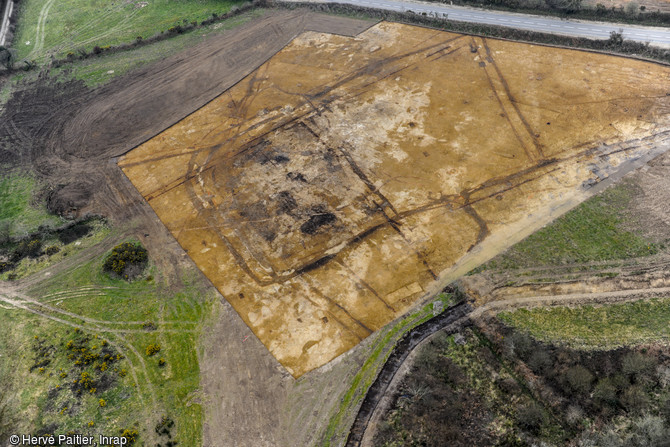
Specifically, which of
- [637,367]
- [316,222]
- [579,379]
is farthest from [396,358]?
[637,367]

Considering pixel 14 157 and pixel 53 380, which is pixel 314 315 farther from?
pixel 14 157

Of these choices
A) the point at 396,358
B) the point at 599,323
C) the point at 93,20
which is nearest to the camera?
the point at 396,358

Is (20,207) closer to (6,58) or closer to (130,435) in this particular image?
(130,435)

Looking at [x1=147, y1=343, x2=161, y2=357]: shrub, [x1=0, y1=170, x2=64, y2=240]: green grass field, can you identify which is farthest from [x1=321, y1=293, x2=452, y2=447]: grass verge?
[x1=0, y1=170, x2=64, y2=240]: green grass field

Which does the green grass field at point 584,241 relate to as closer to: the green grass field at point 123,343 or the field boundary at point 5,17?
the green grass field at point 123,343

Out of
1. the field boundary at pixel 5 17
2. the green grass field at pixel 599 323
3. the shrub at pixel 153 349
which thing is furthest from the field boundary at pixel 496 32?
the shrub at pixel 153 349

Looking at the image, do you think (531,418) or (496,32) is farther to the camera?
(496,32)

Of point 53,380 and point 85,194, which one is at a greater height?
point 85,194

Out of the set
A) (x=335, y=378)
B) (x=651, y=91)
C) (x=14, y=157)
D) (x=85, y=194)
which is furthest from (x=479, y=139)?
(x=14, y=157)
